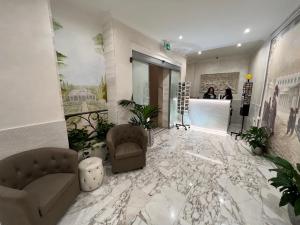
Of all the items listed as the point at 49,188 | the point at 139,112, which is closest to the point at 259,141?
the point at 139,112

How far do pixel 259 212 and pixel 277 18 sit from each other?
130 inches

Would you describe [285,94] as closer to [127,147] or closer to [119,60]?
[127,147]

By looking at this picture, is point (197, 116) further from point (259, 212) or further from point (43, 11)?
point (43, 11)

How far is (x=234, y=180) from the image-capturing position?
210 centimetres

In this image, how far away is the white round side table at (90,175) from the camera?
1.81m

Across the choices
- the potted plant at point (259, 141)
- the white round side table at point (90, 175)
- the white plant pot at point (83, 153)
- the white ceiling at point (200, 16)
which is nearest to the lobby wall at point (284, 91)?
the potted plant at point (259, 141)

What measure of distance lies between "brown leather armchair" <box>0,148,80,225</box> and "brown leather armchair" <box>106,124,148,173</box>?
2.07 ft

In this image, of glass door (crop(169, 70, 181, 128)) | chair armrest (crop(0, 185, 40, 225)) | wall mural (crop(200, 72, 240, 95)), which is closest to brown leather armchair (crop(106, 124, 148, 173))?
chair armrest (crop(0, 185, 40, 225))

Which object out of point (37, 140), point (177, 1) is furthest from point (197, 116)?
point (37, 140)

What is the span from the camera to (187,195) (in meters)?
1.80

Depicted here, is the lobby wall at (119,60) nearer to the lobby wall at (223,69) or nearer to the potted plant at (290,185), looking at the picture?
the potted plant at (290,185)

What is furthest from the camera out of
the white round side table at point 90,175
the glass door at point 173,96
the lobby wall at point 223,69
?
the lobby wall at point 223,69

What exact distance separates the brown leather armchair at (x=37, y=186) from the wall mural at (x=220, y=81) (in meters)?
6.13

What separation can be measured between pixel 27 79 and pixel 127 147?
5.58 ft
